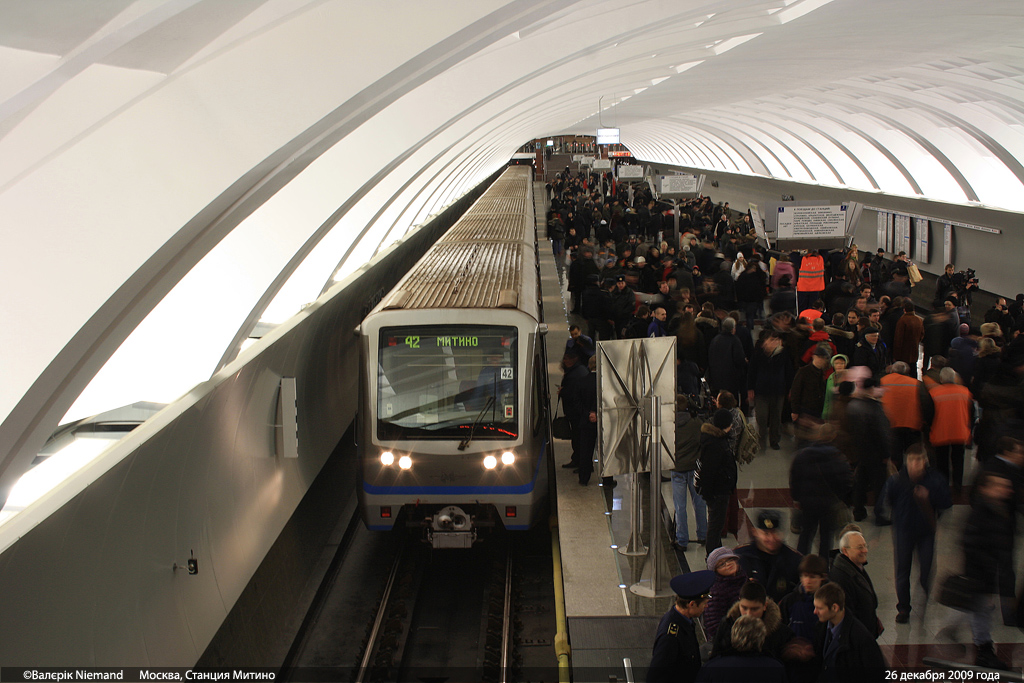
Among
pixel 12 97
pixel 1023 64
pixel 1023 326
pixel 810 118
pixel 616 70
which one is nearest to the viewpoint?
pixel 12 97

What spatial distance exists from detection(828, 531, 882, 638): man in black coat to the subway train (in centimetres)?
343

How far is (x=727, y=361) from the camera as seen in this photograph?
979 cm

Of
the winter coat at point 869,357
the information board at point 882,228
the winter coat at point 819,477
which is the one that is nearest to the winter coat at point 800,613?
the winter coat at point 819,477

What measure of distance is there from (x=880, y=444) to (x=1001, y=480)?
201cm

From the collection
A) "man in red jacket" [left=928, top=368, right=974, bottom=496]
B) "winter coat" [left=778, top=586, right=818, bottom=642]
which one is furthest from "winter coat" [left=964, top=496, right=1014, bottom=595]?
"man in red jacket" [left=928, top=368, right=974, bottom=496]

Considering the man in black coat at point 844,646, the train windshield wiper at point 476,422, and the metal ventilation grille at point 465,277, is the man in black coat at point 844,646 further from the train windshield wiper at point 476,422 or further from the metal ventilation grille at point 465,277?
the metal ventilation grille at point 465,277

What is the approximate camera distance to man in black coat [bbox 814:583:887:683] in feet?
14.2

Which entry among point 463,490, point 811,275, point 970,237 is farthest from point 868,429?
point 970,237

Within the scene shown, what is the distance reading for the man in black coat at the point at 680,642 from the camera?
177 inches

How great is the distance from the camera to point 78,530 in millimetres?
4562

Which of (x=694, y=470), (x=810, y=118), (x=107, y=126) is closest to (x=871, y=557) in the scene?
(x=694, y=470)

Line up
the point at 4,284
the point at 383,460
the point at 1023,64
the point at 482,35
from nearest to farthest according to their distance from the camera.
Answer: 1. the point at 4,284
2. the point at 482,35
3. the point at 383,460
4. the point at 1023,64

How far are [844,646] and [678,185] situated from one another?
2683cm

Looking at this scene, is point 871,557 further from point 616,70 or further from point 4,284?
point 616,70
